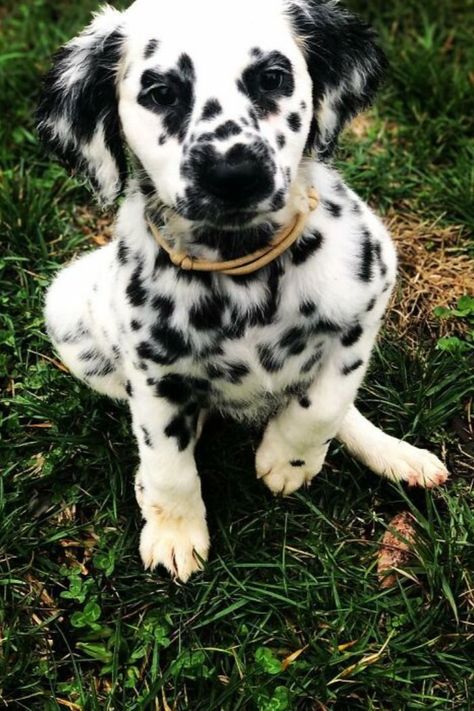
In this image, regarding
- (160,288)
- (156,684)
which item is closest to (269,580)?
(156,684)

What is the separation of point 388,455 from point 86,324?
4.04 feet

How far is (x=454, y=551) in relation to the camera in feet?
10.2

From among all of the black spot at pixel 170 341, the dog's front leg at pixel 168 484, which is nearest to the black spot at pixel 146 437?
the dog's front leg at pixel 168 484

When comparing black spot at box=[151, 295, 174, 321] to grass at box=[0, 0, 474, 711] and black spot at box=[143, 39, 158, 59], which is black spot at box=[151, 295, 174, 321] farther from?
grass at box=[0, 0, 474, 711]

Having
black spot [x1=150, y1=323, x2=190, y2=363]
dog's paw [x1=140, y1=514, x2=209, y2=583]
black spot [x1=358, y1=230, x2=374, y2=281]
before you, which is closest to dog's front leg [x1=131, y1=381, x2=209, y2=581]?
dog's paw [x1=140, y1=514, x2=209, y2=583]

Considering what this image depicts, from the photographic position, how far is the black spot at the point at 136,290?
112 inches

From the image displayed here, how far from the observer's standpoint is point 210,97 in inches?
94.0

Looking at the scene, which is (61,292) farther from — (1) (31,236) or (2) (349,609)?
(2) (349,609)

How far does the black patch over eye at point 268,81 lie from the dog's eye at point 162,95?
0.19 m

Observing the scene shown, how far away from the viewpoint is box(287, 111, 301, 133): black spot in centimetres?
252

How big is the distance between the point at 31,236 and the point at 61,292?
88cm

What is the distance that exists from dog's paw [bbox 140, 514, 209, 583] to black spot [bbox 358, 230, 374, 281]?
108cm

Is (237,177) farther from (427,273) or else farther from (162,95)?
(427,273)

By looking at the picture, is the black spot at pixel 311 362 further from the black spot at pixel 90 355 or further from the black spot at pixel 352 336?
the black spot at pixel 90 355
